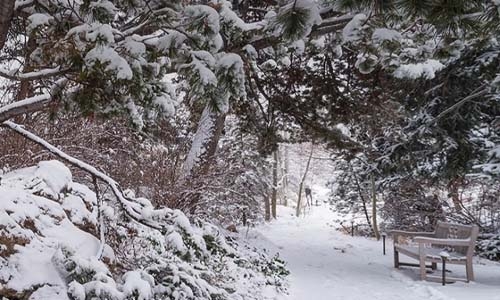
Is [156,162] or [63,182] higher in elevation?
[156,162]

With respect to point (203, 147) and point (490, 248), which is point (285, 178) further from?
point (203, 147)

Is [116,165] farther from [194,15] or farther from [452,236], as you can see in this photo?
[452,236]

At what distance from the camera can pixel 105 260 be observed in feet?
8.75

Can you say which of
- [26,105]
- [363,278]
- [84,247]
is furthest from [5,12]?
[363,278]

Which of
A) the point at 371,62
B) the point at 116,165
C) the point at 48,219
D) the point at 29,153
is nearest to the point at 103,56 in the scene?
the point at 48,219

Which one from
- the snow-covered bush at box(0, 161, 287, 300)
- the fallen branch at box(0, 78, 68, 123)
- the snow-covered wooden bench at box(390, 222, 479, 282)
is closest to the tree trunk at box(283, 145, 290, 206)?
the snow-covered wooden bench at box(390, 222, 479, 282)

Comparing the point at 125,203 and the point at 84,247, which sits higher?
the point at 125,203

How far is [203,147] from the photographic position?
20.9 ft

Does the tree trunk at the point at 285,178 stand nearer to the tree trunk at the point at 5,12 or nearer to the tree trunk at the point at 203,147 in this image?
the tree trunk at the point at 203,147

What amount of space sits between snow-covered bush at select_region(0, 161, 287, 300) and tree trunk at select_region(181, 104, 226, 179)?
2275 mm

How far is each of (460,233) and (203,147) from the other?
4.20 meters

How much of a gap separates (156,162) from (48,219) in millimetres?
2790

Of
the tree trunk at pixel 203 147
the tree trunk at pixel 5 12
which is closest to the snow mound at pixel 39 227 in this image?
the tree trunk at pixel 5 12

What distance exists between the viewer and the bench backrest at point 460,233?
19.6 ft
